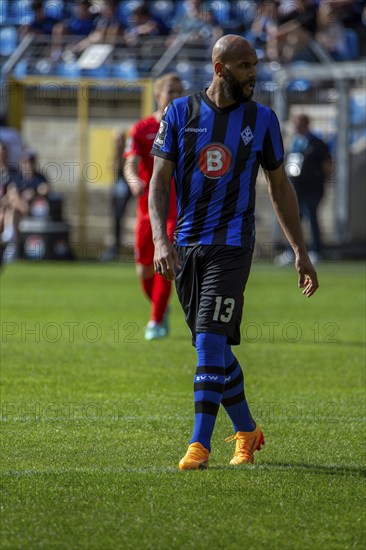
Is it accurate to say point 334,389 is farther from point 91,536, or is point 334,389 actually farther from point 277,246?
point 277,246

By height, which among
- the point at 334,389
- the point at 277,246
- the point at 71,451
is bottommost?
the point at 277,246

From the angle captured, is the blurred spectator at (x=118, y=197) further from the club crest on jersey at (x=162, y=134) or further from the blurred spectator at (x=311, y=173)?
the club crest on jersey at (x=162, y=134)

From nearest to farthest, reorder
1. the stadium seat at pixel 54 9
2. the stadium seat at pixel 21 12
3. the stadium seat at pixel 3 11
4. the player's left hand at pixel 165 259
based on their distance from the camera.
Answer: the player's left hand at pixel 165 259 < the stadium seat at pixel 54 9 < the stadium seat at pixel 21 12 < the stadium seat at pixel 3 11

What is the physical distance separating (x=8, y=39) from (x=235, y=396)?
21865 mm

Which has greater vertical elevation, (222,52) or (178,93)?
(222,52)

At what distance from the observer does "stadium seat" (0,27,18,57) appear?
26.3 meters

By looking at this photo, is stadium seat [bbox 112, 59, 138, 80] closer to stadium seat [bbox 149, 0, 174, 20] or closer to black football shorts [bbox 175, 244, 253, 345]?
stadium seat [bbox 149, 0, 174, 20]

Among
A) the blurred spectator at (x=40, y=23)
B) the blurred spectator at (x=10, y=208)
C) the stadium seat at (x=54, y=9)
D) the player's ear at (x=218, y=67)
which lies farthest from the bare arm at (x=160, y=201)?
the stadium seat at (x=54, y=9)

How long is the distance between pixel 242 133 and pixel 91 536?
2.25 metres

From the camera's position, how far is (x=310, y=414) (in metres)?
7.47

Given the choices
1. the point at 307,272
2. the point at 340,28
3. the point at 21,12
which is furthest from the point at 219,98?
the point at 21,12

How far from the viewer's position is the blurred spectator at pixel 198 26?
77.2 ft

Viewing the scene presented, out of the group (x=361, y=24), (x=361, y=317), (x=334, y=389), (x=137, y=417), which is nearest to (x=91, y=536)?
(x=137, y=417)

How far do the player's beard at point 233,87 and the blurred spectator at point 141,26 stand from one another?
61.7ft
